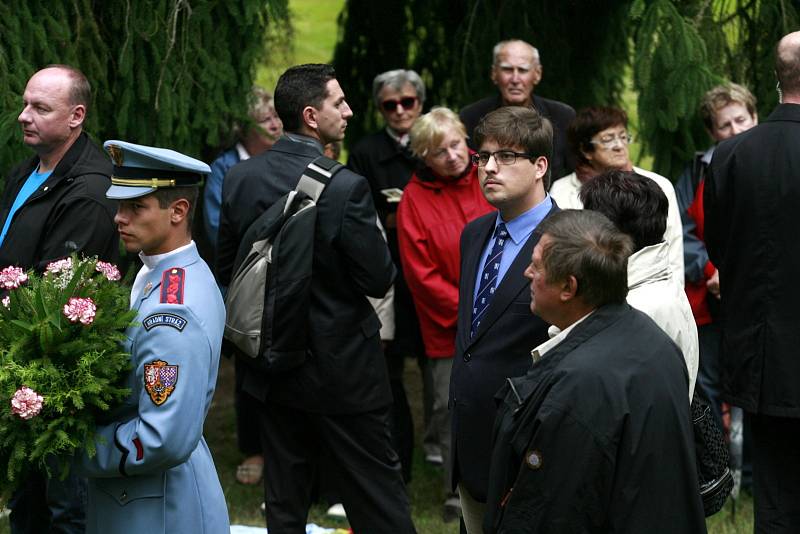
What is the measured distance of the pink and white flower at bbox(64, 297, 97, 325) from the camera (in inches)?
125

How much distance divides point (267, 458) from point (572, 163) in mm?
2200

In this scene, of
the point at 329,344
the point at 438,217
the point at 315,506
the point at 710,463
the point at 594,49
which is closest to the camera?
the point at 710,463

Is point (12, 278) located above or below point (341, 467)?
above

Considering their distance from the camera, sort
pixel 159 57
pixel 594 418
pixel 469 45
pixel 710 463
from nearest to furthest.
Result: pixel 594 418
pixel 710 463
pixel 159 57
pixel 469 45

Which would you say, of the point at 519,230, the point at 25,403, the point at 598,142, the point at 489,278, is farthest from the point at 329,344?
the point at 25,403

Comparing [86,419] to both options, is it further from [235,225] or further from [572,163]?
[572,163]

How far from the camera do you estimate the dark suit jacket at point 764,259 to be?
14.6 feet

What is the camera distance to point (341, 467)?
4.84 meters

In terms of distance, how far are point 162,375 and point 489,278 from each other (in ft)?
4.66

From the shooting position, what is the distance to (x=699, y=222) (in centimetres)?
615

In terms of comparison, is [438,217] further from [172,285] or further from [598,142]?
[172,285]

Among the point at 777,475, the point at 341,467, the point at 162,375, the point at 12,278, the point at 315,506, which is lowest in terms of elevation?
the point at 315,506

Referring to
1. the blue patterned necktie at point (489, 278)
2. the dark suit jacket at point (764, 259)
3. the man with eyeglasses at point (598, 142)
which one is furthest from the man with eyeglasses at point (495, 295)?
the man with eyeglasses at point (598, 142)

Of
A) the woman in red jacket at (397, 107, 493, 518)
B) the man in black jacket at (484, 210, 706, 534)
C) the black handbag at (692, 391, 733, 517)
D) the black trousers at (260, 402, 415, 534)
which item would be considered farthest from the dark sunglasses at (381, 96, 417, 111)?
the man in black jacket at (484, 210, 706, 534)
